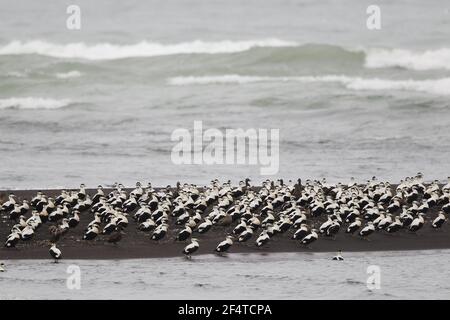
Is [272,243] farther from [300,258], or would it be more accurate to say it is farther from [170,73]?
[170,73]

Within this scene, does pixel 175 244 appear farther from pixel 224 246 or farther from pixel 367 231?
pixel 367 231

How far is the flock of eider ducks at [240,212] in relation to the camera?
22.9 metres

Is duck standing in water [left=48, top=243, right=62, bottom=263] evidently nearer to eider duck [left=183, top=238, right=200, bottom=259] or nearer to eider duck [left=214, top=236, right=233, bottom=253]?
eider duck [left=183, top=238, right=200, bottom=259]

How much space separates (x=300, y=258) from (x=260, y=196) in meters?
5.11

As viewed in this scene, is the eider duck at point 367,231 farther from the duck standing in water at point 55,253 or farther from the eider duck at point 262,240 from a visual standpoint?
the duck standing in water at point 55,253

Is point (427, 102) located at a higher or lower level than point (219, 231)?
higher

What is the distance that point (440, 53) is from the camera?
6269 cm

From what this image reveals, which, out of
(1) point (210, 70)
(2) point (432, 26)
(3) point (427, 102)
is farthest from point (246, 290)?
(2) point (432, 26)

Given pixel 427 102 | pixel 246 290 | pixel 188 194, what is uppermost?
pixel 427 102

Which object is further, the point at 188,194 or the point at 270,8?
the point at 270,8

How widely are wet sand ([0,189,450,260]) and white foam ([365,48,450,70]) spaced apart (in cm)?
3834

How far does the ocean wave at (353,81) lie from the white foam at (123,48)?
17.2 feet

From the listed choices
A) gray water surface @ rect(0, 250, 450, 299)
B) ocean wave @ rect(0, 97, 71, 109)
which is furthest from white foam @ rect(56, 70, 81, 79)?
gray water surface @ rect(0, 250, 450, 299)

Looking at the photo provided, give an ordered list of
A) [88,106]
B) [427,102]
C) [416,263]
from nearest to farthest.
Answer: [416,263], [427,102], [88,106]
